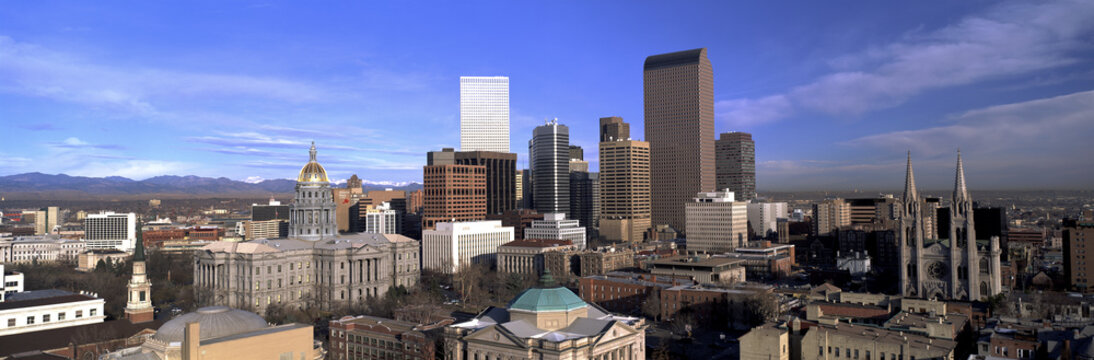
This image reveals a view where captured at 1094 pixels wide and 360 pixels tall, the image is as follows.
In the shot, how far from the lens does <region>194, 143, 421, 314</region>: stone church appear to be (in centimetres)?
11412

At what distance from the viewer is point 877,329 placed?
231 ft

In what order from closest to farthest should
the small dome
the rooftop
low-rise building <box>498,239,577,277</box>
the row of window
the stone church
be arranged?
the small dome
the row of window
the rooftop
the stone church
low-rise building <box>498,239,577,277</box>

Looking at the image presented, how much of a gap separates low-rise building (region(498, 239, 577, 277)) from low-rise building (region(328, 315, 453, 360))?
7902 centimetres

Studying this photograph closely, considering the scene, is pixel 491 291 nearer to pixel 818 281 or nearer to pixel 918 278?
pixel 818 281

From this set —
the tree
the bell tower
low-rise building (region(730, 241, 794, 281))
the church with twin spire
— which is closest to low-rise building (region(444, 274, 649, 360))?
the tree

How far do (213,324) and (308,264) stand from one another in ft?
219

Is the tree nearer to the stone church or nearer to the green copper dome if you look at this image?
the green copper dome

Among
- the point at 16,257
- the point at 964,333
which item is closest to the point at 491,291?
the point at 964,333

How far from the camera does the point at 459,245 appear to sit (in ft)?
570

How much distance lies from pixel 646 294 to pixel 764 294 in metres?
→ 18.5

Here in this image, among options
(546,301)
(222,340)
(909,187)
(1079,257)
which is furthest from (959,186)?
(222,340)

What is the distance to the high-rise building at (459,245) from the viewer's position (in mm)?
172625

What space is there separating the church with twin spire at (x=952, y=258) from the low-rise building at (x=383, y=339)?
246ft

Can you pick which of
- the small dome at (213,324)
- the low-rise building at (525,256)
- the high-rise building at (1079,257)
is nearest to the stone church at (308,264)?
the low-rise building at (525,256)
